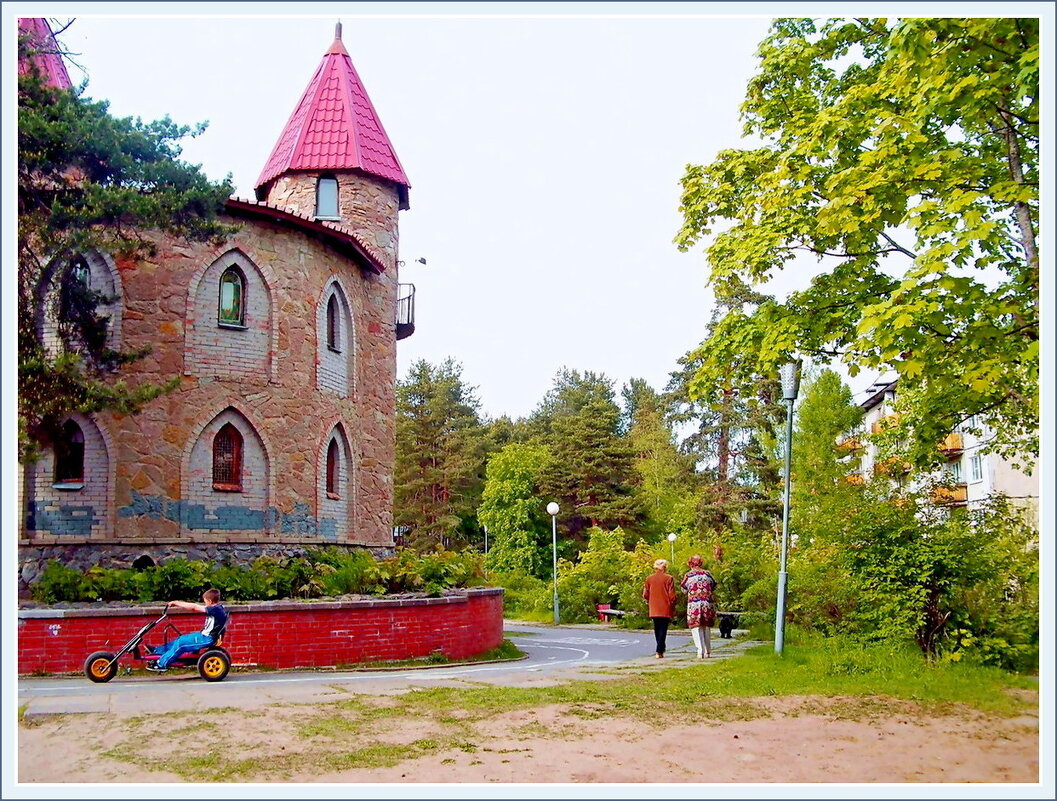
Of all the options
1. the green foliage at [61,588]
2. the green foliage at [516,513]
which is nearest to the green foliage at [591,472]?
the green foliage at [516,513]

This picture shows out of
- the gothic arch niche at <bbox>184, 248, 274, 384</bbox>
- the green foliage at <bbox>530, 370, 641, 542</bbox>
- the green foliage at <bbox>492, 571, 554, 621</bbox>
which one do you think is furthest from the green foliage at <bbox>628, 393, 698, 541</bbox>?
the gothic arch niche at <bbox>184, 248, 274, 384</bbox>

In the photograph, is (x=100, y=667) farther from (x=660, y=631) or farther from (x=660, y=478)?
(x=660, y=478)

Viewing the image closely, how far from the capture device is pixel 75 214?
35.0 feet

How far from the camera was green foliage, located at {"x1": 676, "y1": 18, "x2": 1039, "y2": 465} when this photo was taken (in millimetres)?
8734

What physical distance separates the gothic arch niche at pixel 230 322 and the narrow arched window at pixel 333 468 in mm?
2574

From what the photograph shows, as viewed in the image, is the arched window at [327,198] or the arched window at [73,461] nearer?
the arched window at [73,461]

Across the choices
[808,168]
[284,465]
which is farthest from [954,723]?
[284,465]

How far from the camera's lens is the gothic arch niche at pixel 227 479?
1666 centimetres

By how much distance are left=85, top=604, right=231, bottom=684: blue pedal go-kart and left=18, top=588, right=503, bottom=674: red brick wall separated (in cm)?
78

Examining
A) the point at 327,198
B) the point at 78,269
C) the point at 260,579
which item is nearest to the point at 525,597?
the point at 327,198

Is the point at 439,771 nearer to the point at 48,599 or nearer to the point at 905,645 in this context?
the point at 905,645

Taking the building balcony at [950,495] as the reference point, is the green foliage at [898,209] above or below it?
above

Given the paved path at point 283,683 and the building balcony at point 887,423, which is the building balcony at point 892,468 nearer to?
the building balcony at point 887,423

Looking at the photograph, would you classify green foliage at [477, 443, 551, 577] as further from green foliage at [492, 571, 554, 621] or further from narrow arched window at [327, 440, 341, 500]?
narrow arched window at [327, 440, 341, 500]
